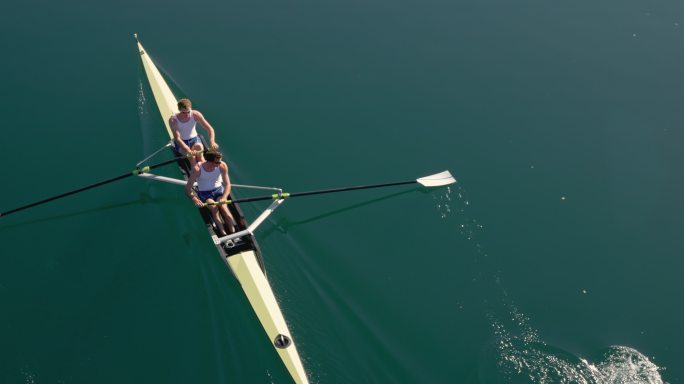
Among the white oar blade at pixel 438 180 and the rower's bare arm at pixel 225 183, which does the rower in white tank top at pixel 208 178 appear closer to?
the rower's bare arm at pixel 225 183

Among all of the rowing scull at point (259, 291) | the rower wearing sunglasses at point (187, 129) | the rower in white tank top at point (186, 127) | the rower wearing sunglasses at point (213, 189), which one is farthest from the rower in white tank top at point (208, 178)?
the rower in white tank top at point (186, 127)

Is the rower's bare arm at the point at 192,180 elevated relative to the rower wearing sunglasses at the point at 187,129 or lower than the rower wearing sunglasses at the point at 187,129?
lower

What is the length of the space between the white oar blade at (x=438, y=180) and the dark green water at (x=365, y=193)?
19 centimetres

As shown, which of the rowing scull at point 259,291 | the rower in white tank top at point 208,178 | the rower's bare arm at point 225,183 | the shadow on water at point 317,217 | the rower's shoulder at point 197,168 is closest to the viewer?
the rowing scull at point 259,291

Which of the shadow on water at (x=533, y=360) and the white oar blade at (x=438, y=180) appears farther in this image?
the white oar blade at (x=438, y=180)

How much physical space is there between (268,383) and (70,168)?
6094mm

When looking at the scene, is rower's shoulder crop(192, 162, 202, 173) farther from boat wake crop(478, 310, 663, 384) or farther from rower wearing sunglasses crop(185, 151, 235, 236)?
boat wake crop(478, 310, 663, 384)

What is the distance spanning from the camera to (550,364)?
7750 millimetres

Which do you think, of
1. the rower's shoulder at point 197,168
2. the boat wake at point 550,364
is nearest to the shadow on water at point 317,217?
the rower's shoulder at point 197,168

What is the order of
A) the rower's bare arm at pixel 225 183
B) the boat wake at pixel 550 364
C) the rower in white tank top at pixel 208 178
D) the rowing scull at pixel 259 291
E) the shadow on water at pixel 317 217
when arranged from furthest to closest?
1. the shadow on water at pixel 317 217
2. the rower's bare arm at pixel 225 183
3. the rower in white tank top at pixel 208 178
4. the boat wake at pixel 550 364
5. the rowing scull at pixel 259 291

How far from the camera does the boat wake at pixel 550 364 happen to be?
757 centimetres

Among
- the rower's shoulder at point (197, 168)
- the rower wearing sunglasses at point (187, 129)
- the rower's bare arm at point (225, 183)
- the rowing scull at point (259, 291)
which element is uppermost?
the rower wearing sunglasses at point (187, 129)

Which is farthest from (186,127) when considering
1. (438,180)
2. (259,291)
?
(438,180)

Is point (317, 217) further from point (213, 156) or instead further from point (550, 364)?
point (550, 364)
